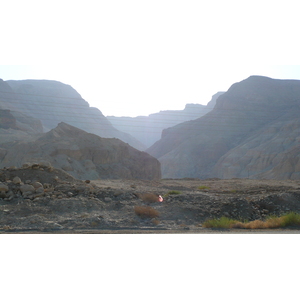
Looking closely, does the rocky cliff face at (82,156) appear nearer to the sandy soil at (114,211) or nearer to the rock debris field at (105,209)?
the rock debris field at (105,209)

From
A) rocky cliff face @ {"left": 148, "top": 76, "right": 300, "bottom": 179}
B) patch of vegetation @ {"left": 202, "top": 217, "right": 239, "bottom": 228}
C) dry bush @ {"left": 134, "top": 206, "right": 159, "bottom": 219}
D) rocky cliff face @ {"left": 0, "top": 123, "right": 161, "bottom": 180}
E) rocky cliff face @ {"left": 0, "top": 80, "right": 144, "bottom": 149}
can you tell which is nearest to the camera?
patch of vegetation @ {"left": 202, "top": 217, "right": 239, "bottom": 228}

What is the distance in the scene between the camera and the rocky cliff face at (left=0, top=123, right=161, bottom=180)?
1582 inches

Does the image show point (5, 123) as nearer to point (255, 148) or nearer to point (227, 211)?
point (255, 148)

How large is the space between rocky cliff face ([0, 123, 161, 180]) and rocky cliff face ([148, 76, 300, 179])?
106 ft

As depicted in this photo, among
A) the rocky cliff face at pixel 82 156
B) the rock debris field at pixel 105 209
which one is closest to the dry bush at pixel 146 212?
the rock debris field at pixel 105 209

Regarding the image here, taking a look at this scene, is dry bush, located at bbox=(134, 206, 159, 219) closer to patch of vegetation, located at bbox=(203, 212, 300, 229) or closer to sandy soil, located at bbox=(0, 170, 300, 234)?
sandy soil, located at bbox=(0, 170, 300, 234)

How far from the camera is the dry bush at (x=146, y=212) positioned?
36.7 ft

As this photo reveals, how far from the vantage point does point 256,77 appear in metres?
138

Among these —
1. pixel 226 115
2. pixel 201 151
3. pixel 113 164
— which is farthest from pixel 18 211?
pixel 226 115

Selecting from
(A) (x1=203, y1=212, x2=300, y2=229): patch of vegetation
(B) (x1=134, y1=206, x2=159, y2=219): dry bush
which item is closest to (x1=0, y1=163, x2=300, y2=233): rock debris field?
(B) (x1=134, y1=206, x2=159, y2=219): dry bush

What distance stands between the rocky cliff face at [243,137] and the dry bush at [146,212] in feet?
195

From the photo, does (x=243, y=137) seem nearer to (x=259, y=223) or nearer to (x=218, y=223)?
(x=259, y=223)

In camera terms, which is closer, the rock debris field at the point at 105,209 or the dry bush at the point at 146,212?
the rock debris field at the point at 105,209

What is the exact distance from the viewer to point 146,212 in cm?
1124
